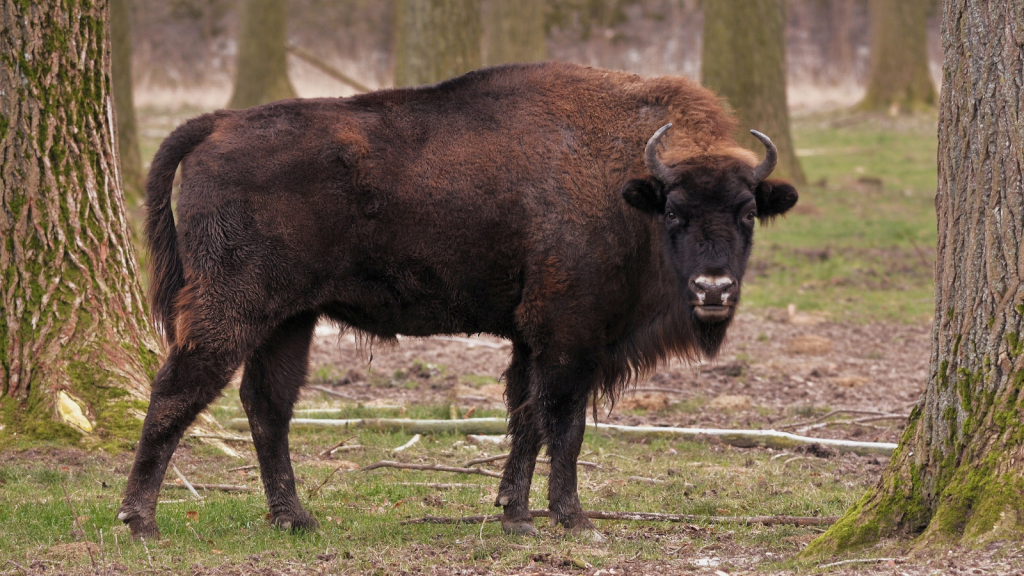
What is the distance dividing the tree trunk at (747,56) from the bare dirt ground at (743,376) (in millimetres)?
5528

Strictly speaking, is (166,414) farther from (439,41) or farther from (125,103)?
(125,103)

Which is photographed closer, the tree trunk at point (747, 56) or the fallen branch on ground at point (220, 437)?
the fallen branch on ground at point (220, 437)

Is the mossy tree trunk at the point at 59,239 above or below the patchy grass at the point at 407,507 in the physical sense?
above

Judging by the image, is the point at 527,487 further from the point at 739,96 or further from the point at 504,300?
the point at 739,96

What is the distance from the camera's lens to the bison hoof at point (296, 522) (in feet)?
17.8

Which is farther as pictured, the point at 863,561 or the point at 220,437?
the point at 220,437

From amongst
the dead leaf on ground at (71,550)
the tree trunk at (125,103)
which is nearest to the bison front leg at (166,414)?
the dead leaf on ground at (71,550)

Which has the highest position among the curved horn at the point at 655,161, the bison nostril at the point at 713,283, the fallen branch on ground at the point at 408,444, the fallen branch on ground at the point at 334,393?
the curved horn at the point at 655,161

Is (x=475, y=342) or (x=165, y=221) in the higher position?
(x=165, y=221)

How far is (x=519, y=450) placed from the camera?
18.8 feet

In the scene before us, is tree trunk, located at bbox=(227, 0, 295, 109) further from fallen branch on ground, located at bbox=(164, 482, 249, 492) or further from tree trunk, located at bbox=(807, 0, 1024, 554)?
tree trunk, located at bbox=(807, 0, 1024, 554)

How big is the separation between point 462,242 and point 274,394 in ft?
4.44

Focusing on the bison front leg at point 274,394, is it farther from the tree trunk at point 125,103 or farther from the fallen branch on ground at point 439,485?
the tree trunk at point 125,103

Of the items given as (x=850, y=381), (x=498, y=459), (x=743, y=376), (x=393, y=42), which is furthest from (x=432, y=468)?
(x=393, y=42)
